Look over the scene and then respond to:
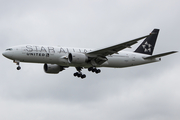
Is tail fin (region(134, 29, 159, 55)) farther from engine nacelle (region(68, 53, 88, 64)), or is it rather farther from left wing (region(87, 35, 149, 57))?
engine nacelle (region(68, 53, 88, 64))

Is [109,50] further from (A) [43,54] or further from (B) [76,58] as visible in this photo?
(A) [43,54]

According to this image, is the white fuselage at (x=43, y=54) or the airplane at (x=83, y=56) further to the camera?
the airplane at (x=83, y=56)

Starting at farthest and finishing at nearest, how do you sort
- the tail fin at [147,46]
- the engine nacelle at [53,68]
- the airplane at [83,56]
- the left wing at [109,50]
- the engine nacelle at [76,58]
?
the tail fin at [147,46]
the engine nacelle at [53,68]
the engine nacelle at [76,58]
the left wing at [109,50]
the airplane at [83,56]

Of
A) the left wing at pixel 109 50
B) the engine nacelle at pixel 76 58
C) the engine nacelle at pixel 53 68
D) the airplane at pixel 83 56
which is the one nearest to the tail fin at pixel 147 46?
the airplane at pixel 83 56

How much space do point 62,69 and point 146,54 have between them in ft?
42.5

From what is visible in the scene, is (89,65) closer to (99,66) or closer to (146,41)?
(99,66)

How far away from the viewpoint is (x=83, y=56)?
48.6m

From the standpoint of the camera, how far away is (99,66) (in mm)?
50969

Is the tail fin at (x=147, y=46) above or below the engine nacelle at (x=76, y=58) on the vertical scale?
above

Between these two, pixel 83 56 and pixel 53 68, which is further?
pixel 53 68

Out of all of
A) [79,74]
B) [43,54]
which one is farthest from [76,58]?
[79,74]

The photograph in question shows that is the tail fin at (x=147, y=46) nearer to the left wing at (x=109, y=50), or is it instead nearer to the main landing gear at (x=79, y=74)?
the left wing at (x=109, y=50)

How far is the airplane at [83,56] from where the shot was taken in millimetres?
46500

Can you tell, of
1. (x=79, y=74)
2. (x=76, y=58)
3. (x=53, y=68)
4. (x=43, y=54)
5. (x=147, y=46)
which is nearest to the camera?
(x=43, y=54)
